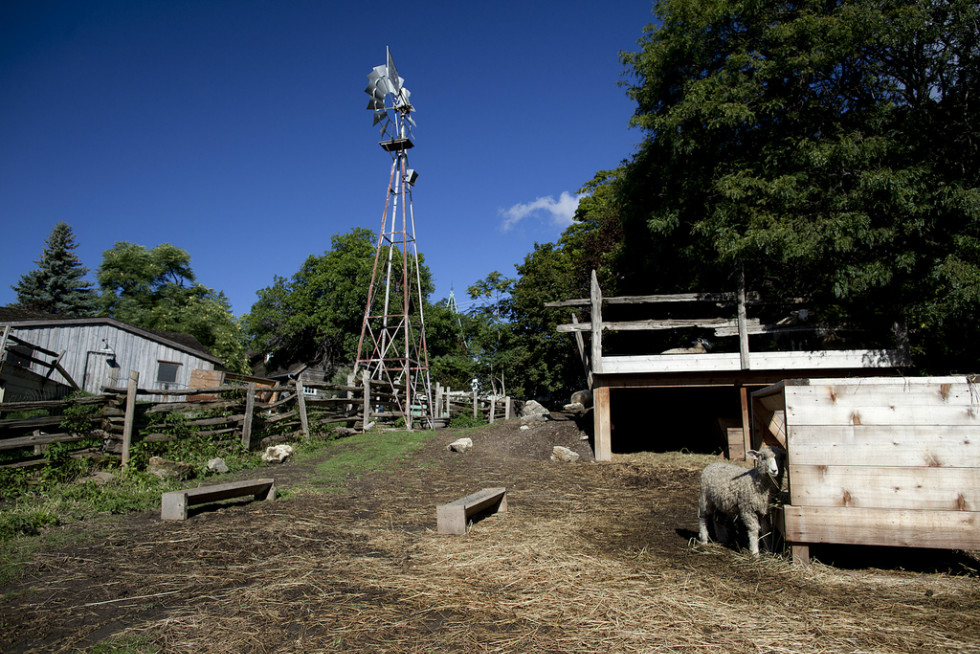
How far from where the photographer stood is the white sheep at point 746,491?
4898 mm

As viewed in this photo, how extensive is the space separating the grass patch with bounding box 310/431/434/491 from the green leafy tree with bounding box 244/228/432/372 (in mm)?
20640

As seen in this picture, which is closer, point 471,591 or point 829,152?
point 471,591

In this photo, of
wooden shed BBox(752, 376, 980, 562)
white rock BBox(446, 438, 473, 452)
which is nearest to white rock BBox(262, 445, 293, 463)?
white rock BBox(446, 438, 473, 452)

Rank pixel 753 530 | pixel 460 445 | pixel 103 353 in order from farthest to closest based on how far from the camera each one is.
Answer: pixel 103 353
pixel 460 445
pixel 753 530

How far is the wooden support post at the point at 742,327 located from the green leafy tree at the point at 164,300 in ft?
98.1

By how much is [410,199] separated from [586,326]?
12.0m

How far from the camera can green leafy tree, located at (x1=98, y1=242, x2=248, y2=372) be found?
3541cm

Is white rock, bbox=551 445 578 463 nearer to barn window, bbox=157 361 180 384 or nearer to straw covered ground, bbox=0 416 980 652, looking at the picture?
straw covered ground, bbox=0 416 980 652

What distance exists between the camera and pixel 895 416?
14.7 ft

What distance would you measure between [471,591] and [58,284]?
44.3m

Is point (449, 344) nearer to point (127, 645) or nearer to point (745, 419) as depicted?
point (745, 419)

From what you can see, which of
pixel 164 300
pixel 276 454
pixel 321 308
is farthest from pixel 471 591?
pixel 164 300

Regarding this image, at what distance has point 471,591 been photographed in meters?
4.23

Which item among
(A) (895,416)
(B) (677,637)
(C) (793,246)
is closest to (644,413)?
(C) (793,246)
